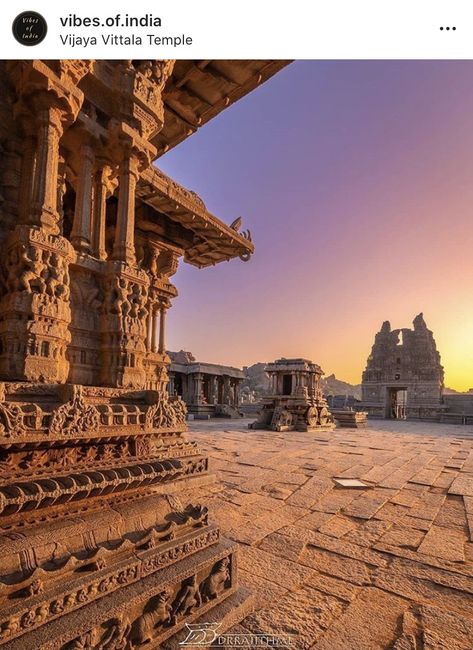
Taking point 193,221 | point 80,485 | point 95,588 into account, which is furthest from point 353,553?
point 193,221

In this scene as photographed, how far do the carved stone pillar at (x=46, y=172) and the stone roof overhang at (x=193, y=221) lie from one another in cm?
325

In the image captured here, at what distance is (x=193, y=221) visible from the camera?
8.08 m

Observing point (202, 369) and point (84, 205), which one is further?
point (202, 369)

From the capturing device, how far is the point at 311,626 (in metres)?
1.94

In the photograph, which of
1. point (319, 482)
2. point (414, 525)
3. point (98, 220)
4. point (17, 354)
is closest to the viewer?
point (17, 354)

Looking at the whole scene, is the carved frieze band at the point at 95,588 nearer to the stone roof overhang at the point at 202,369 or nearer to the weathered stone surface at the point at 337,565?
the weathered stone surface at the point at 337,565

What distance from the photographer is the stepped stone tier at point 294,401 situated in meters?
14.5

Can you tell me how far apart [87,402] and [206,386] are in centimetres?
2206
